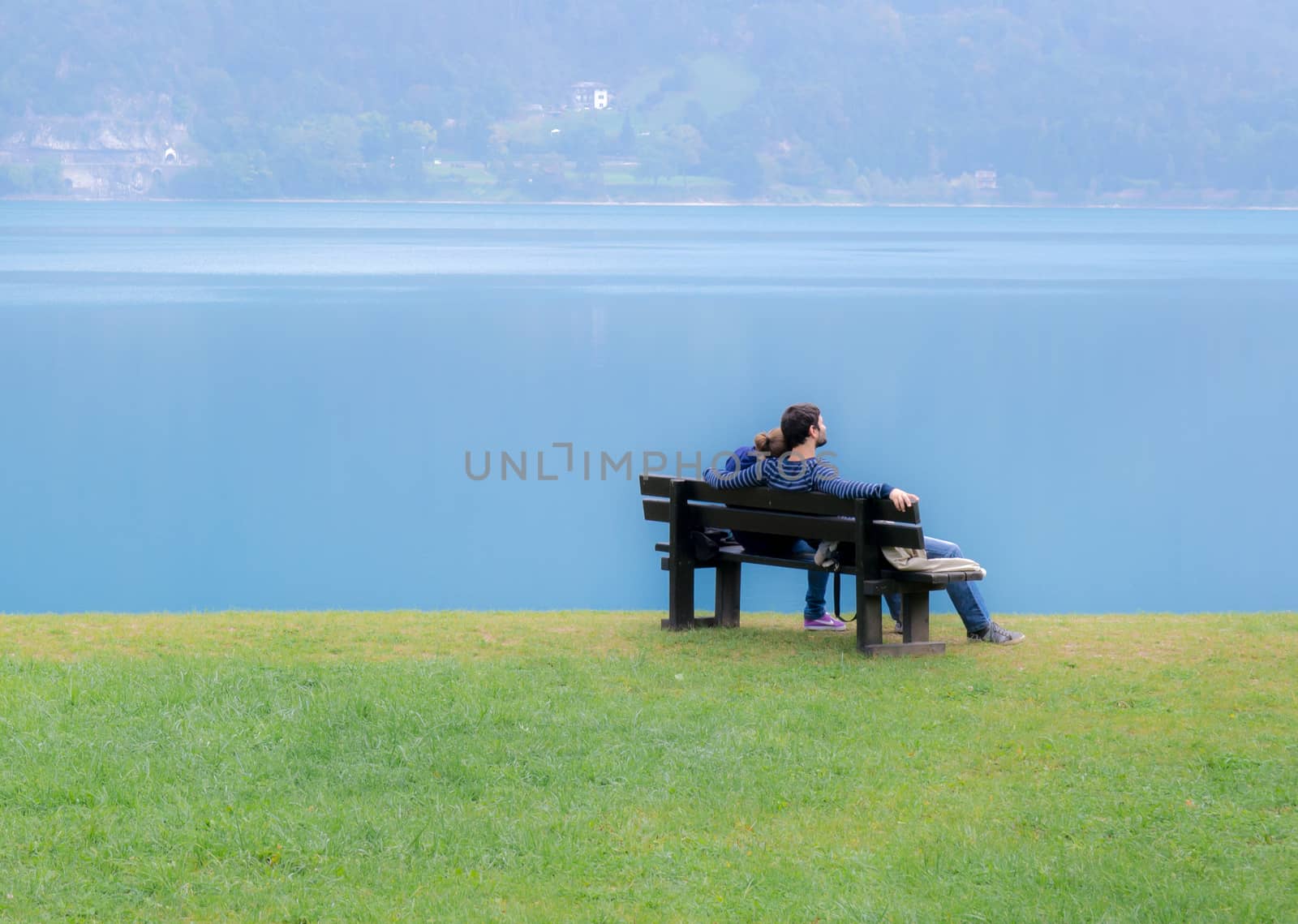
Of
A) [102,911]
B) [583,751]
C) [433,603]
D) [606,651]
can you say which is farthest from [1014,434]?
[102,911]

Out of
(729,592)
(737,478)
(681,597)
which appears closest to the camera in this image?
(737,478)

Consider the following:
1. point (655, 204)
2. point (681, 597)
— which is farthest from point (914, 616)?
point (655, 204)

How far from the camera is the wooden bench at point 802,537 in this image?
686 centimetres

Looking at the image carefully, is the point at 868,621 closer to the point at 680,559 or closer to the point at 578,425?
the point at 680,559

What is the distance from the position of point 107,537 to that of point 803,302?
35188mm

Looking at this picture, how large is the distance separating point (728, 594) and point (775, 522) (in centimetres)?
63

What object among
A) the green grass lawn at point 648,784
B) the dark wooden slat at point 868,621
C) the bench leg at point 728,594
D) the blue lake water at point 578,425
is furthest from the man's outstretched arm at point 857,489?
the blue lake water at point 578,425

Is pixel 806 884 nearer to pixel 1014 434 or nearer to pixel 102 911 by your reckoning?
pixel 102 911

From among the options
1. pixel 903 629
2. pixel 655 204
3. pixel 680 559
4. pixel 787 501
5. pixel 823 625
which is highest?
pixel 655 204

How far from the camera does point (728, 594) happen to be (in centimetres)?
775

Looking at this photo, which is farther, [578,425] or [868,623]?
[578,425]

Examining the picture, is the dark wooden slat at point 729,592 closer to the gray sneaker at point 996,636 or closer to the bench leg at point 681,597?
the bench leg at point 681,597

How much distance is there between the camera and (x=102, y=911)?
4.04 m

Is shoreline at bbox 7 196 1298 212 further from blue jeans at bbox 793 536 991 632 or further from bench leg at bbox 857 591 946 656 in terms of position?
bench leg at bbox 857 591 946 656
